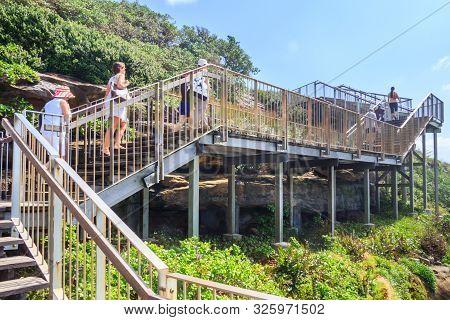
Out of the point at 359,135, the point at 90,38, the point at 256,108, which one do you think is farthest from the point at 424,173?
the point at 90,38

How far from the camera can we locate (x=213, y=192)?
10883 millimetres

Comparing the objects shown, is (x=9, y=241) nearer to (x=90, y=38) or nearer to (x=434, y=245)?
(x=90, y=38)

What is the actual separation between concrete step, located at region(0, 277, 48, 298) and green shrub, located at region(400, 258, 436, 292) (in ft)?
28.1

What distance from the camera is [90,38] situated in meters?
12.1

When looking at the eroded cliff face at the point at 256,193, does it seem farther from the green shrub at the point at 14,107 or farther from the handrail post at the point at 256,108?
the green shrub at the point at 14,107

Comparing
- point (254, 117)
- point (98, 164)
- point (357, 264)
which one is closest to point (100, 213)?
point (98, 164)

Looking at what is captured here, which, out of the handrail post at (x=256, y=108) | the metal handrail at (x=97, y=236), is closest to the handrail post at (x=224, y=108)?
the handrail post at (x=256, y=108)

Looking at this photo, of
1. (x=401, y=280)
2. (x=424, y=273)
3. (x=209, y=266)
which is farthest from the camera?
(x=424, y=273)

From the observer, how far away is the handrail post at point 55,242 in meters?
A: 3.35

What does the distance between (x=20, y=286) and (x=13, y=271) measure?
38 cm

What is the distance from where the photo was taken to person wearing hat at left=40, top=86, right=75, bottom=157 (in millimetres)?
4801

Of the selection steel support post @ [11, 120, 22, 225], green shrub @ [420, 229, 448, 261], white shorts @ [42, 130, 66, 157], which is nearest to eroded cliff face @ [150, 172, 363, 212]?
green shrub @ [420, 229, 448, 261]
